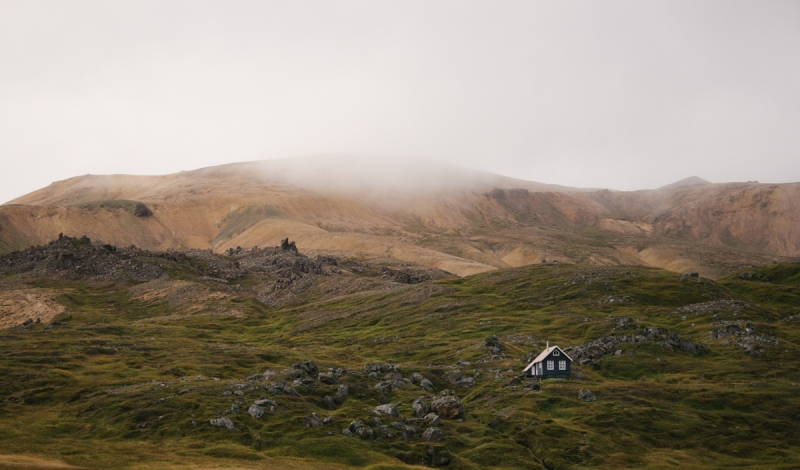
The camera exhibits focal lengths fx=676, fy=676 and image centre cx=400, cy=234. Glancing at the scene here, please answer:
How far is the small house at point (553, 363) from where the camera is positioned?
11000 centimetres

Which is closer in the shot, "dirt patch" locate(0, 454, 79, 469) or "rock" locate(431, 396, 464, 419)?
"dirt patch" locate(0, 454, 79, 469)

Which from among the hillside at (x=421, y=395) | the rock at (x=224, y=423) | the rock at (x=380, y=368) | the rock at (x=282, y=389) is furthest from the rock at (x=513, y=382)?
the rock at (x=224, y=423)

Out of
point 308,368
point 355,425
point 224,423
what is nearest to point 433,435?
point 355,425

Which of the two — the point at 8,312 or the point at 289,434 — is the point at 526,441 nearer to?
the point at 289,434

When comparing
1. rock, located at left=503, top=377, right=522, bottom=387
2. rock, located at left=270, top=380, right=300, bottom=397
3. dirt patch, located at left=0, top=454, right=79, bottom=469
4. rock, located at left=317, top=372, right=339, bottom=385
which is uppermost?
dirt patch, located at left=0, top=454, right=79, bottom=469

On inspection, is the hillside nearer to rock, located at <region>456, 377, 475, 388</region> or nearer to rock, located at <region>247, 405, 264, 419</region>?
rock, located at <region>247, 405, 264, 419</region>

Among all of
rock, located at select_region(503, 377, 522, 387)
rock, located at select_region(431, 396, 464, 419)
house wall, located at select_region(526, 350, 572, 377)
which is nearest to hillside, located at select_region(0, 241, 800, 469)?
rock, located at select_region(431, 396, 464, 419)

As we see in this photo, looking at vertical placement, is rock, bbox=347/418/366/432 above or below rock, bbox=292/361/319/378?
below

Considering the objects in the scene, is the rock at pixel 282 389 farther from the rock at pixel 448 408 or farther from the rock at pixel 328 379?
the rock at pixel 448 408

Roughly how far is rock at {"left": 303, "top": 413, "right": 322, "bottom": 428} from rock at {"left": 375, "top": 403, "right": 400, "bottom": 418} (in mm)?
8558

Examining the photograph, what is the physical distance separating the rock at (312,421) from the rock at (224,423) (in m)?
8.85

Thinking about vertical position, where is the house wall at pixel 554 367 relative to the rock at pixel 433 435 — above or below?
above

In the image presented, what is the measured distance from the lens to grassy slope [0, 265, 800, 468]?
3108 inches

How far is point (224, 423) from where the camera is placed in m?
84.1
